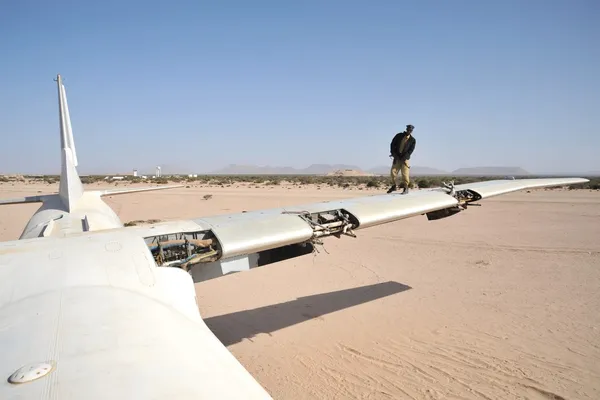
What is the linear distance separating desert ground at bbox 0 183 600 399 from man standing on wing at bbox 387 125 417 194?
2.80 meters

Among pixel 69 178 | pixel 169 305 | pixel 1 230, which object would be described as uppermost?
pixel 69 178

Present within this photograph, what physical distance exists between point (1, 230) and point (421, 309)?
2213 centimetres

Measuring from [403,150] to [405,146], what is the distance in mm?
106

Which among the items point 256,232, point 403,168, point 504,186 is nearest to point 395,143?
point 403,168

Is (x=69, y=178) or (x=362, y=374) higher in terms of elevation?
(x=69, y=178)

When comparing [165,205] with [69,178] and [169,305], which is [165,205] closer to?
[69,178]

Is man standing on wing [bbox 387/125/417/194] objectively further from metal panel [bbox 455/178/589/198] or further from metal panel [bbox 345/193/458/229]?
metal panel [bbox 455/178/589/198]

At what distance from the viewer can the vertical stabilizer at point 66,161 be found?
30.0 feet

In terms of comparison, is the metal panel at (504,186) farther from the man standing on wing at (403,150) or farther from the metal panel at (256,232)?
the metal panel at (256,232)

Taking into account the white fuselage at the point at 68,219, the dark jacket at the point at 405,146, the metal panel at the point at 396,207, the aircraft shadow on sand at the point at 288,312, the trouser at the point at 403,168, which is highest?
the dark jacket at the point at 405,146

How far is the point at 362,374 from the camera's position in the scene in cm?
589

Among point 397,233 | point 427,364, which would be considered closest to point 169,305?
point 427,364

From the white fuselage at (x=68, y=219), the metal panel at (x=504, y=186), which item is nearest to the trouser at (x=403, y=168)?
the metal panel at (x=504, y=186)

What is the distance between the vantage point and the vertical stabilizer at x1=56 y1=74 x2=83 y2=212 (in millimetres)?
9156
